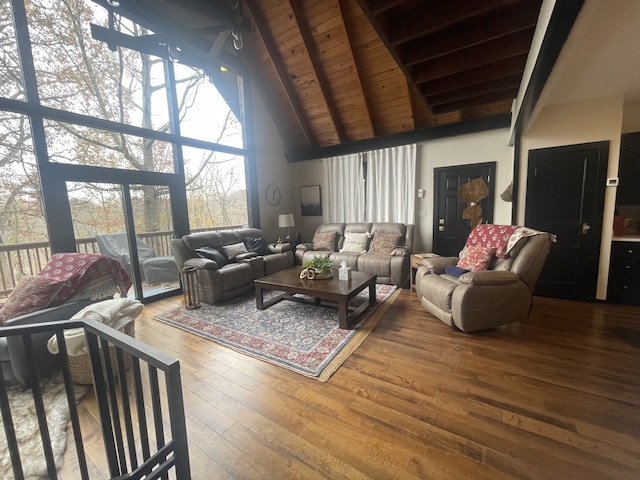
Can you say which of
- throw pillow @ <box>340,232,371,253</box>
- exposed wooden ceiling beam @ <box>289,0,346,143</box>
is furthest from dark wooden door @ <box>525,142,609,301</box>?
exposed wooden ceiling beam @ <box>289,0,346,143</box>

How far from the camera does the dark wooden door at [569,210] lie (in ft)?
10.2

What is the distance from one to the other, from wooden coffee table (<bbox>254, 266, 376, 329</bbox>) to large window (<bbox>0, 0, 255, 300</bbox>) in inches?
76.2

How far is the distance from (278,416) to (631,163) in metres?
4.61

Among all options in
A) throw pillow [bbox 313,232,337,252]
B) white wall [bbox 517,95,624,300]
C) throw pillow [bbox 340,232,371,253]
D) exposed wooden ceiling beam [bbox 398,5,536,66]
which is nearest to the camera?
exposed wooden ceiling beam [bbox 398,5,536,66]

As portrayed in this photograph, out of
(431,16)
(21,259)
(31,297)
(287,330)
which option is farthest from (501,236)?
(21,259)

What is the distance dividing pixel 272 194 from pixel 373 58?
10.1 feet

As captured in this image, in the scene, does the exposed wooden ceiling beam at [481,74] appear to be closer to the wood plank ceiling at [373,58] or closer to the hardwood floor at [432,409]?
the wood plank ceiling at [373,58]

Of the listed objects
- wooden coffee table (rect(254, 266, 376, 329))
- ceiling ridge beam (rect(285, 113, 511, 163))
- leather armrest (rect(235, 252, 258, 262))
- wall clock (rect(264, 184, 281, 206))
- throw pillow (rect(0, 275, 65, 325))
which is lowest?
wooden coffee table (rect(254, 266, 376, 329))

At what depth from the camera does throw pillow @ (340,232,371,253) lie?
4688mm

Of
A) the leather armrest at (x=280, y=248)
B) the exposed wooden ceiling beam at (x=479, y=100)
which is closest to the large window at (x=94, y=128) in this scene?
the leather armrest at (x=280, y=248)

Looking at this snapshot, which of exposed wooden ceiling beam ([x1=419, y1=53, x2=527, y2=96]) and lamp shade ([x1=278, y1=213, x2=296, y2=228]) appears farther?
lamp shade ([x1=278, y1=213, x2=296, y2=228])

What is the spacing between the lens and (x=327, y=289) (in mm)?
2812

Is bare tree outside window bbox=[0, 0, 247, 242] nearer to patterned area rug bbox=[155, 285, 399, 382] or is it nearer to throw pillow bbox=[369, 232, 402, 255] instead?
patterned area rug bbox=[155, 285, 399, 382]

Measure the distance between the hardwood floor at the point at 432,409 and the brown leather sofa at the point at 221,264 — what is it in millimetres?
1018
